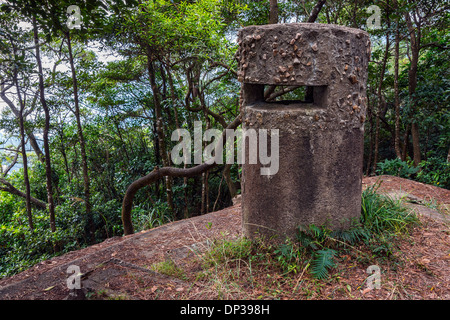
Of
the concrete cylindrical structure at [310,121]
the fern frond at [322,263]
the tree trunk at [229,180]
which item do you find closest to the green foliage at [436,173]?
the tree trunk at [229,180]

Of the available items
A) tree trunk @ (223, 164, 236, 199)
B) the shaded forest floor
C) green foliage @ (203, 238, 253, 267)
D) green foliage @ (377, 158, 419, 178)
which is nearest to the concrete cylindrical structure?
green foliage @ (203, 238, 253, 267)

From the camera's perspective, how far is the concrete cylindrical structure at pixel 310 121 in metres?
2.68

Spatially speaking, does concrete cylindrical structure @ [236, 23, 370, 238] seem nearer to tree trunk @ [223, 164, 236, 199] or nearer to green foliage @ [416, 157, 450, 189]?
tree trunk @ [223, 164, 236, 199]

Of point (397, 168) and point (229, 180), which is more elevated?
point (397, 168)

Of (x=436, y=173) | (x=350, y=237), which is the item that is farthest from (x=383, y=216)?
(x=436, y=173)

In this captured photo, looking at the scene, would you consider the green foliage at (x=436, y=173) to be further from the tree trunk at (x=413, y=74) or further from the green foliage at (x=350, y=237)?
the green foliage at (x=350, y=237)

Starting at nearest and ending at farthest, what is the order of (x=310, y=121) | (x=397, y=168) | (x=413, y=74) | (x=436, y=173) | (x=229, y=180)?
(x=310, y=121) → (x=436, y=173) → (x=397, y=168) → (x=413, y=74) → (x=229, y=180)

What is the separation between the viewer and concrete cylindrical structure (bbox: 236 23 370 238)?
105 inches

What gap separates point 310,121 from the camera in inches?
106

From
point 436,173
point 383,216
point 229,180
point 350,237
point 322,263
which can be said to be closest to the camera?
point 322,263

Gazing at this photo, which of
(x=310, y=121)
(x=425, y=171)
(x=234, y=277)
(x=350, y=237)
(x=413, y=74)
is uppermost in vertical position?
(x=413, y=74)

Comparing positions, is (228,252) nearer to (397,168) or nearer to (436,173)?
(397,168)

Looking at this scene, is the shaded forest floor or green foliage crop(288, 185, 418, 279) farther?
green foliage crop(288, 185, 418, 279)
